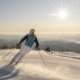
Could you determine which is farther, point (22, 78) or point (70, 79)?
point (70, 79)

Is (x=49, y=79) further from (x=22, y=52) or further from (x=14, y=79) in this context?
(x=22, y=52)

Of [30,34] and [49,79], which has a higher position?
[30,34]

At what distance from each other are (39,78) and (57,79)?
556mm

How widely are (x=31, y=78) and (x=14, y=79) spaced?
1.71 feet

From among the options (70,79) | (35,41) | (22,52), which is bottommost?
(70,79)

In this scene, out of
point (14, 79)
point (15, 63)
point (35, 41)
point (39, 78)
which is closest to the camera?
point (14, 79)

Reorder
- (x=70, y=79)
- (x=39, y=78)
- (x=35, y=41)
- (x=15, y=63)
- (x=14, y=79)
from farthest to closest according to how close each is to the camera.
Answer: (x=35, y=41) → (x=15, y=63) → (x=70, y=79) → (x=39, y=78) → (x=14, y=79)

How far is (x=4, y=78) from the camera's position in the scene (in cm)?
475

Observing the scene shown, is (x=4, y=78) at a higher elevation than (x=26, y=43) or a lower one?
lower

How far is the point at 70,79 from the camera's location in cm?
555

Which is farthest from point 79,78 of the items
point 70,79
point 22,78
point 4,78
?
point 4,78

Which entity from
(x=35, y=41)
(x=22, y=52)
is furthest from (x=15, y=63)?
(x=35, y=41)

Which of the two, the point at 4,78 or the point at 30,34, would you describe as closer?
the point at 4,78

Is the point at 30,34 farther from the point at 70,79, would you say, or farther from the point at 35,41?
the point at 70,79
